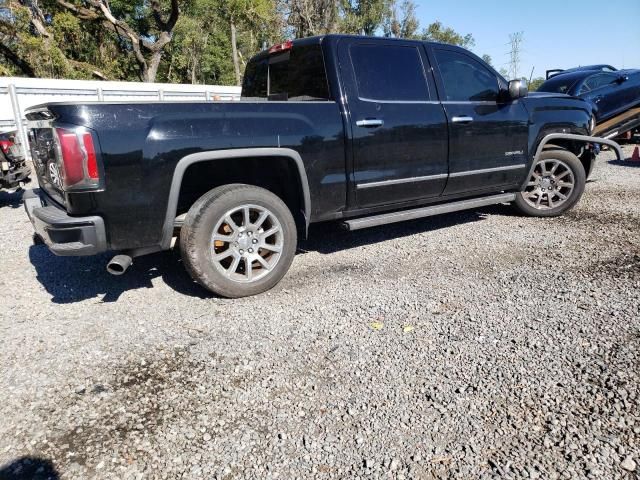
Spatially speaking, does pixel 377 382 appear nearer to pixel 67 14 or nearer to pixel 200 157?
pixel 200 157

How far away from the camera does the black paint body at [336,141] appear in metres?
3.02

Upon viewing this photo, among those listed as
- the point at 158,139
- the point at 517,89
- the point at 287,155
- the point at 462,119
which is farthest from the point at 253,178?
the point at 517,89

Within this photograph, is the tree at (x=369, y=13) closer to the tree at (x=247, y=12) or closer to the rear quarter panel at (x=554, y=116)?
the tree at (x=247, y=12)

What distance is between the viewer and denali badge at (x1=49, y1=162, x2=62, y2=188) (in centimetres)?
308

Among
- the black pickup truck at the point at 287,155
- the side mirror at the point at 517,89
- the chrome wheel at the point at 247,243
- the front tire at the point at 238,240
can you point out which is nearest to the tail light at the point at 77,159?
the black pickup truck at the point at 287,155

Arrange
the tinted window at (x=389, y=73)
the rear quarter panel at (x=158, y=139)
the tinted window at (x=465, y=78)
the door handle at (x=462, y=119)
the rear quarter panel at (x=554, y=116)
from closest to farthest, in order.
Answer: the rear quarter panel at (x=158, y=139)
the tinted window at (x=389, y=73)
the door handle at (x=462, y=119)
the tinted window at (x=465, y=78)
the rear quarter panel at (x=554, y=116)

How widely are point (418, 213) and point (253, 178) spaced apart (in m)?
1.65

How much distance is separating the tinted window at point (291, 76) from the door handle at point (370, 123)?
35 centimetres

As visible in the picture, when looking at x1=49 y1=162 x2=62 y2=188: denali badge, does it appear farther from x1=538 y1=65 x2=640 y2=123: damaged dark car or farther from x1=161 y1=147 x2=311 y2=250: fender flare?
x1=538 y1=65 x2=640 y2=123: damaged dark car

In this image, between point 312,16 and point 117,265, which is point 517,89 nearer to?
point 117,265

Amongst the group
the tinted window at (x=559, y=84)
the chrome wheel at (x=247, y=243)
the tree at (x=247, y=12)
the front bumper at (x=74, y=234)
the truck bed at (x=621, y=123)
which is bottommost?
the chrome wheel at (x=247, y=243)

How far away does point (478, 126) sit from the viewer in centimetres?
470

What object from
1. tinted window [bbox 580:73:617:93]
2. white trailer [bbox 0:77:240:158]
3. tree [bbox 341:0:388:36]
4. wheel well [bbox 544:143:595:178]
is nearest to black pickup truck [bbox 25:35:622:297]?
wheel well [bbox 544:143:595:178]

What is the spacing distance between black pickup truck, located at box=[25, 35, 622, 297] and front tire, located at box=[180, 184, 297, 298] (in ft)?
0.04
